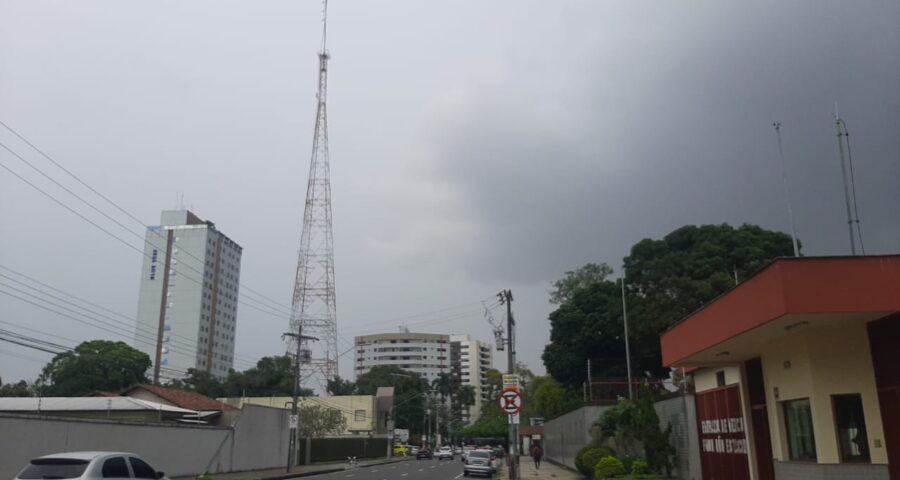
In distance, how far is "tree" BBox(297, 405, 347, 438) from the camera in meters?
66.3

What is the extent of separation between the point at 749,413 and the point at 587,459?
1214 cm

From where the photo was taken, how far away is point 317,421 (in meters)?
68.1

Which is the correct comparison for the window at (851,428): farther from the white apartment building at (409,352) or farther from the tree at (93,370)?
the white apartment building at (409,352)

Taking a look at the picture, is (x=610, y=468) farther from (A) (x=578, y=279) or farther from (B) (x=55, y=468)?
(A) (x=578, y=279)

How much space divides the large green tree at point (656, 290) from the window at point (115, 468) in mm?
36254

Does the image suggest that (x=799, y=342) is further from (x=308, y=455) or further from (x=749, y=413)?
(x=308, y=455)

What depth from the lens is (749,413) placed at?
1839 cm

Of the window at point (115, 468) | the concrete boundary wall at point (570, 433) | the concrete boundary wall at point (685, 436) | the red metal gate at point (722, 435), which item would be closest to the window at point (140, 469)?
the window at point (115, 468)

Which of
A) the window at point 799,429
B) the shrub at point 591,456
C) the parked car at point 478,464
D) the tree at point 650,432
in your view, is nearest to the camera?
the window at point 799,429

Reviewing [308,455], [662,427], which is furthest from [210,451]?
[662,427]

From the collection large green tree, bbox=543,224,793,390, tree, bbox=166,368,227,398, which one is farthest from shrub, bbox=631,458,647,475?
tree, bbox=166,368,227,398

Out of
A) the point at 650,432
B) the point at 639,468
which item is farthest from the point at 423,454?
the point at 639,468

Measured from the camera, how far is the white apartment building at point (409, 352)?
177250 millimetres

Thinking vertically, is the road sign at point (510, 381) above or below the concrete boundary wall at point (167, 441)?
above
